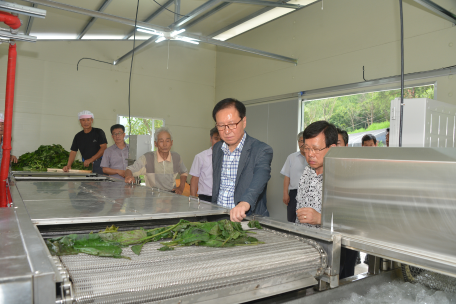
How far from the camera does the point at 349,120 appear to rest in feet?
18.8

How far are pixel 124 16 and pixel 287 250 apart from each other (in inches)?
230

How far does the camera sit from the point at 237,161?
2221 millimetres

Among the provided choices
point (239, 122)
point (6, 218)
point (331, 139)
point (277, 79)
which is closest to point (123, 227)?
point (6, 218)

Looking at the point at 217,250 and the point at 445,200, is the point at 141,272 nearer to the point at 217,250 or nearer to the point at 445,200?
the point at 217,250

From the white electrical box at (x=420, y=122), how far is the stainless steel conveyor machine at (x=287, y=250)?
879 mm

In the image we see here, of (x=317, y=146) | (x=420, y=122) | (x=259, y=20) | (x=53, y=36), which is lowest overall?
(x=317, y=146)

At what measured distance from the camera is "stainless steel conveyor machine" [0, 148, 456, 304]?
777 mm

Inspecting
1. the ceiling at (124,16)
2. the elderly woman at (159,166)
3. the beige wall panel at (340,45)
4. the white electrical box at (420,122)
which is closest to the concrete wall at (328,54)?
the beige wall panel at (340,45)

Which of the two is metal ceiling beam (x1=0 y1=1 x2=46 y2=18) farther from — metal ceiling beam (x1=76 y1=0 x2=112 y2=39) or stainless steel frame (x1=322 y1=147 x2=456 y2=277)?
metal ceiling beam (x1=76 y1=0 x2=112 y2=39)

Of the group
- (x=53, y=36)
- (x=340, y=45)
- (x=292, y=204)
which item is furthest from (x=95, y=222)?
(x=53, y=36)

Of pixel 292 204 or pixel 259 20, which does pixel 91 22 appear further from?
pixel 292 204

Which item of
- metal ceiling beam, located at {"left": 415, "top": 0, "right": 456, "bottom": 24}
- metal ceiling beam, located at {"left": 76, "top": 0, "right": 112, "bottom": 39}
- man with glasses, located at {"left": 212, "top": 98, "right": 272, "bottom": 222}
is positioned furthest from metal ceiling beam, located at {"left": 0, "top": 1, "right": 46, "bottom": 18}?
metal ceiling beam, located at {"left": 415, "top": 0, "right": 456, "bottom": 24}

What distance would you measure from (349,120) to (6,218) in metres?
5.43

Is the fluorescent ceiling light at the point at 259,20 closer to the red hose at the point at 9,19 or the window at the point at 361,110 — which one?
the window at the point at 361,110
